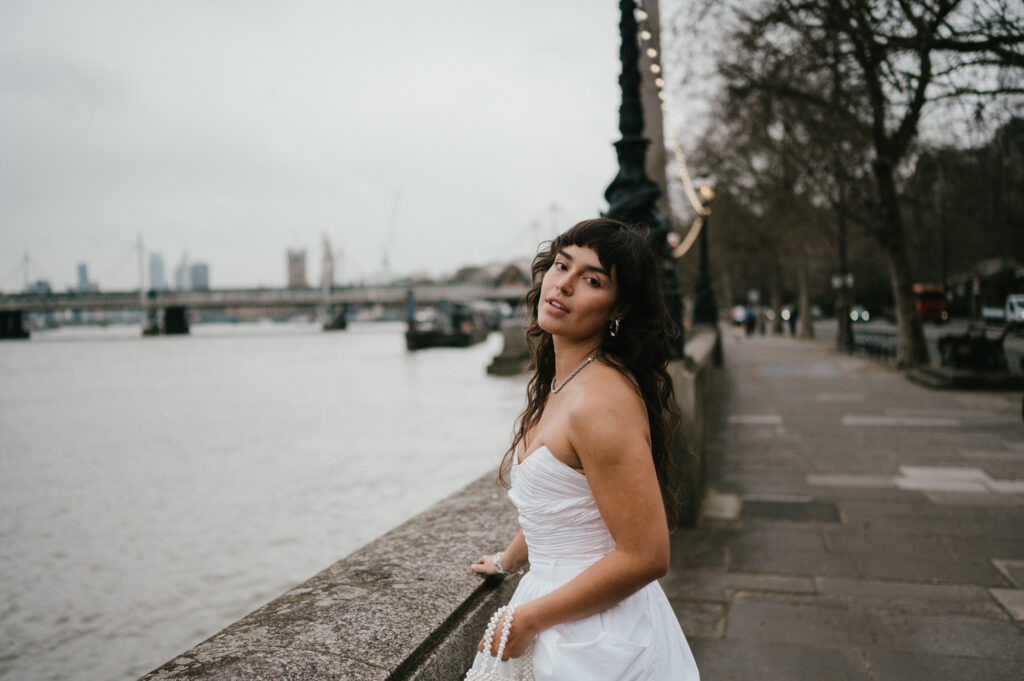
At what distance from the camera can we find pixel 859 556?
4.32m

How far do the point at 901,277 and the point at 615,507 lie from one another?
17.4 m

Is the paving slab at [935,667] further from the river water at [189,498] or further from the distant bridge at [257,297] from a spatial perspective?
the distant bridge at [257,297]

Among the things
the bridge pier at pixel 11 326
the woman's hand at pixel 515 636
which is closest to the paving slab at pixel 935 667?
the woman's hand at pixel 515 636

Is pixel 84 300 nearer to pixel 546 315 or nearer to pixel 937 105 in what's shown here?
pixel 937 105

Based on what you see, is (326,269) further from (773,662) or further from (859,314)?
(773,662)

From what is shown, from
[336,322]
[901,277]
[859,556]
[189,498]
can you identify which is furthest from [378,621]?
[336,322]

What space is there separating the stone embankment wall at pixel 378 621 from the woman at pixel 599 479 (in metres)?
0.46

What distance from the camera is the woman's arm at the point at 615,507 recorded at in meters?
1.35

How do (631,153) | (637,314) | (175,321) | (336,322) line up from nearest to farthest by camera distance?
(637,314), (631,153), (175,321), (336,322)

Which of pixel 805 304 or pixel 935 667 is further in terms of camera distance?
pixel 805 304

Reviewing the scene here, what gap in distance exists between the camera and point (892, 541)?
4.55 m

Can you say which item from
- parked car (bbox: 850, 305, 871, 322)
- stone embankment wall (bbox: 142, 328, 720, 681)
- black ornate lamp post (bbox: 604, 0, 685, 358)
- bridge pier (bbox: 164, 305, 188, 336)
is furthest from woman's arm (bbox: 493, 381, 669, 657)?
bridge pier (bbox: 164, 305, 188, 336)

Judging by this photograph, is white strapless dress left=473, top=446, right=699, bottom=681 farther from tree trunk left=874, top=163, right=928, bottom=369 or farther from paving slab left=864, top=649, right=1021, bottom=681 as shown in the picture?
tree trunk left=874, top=163, right=928, bottom=369

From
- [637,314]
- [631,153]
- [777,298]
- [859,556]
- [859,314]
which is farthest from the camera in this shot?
[859,314]
